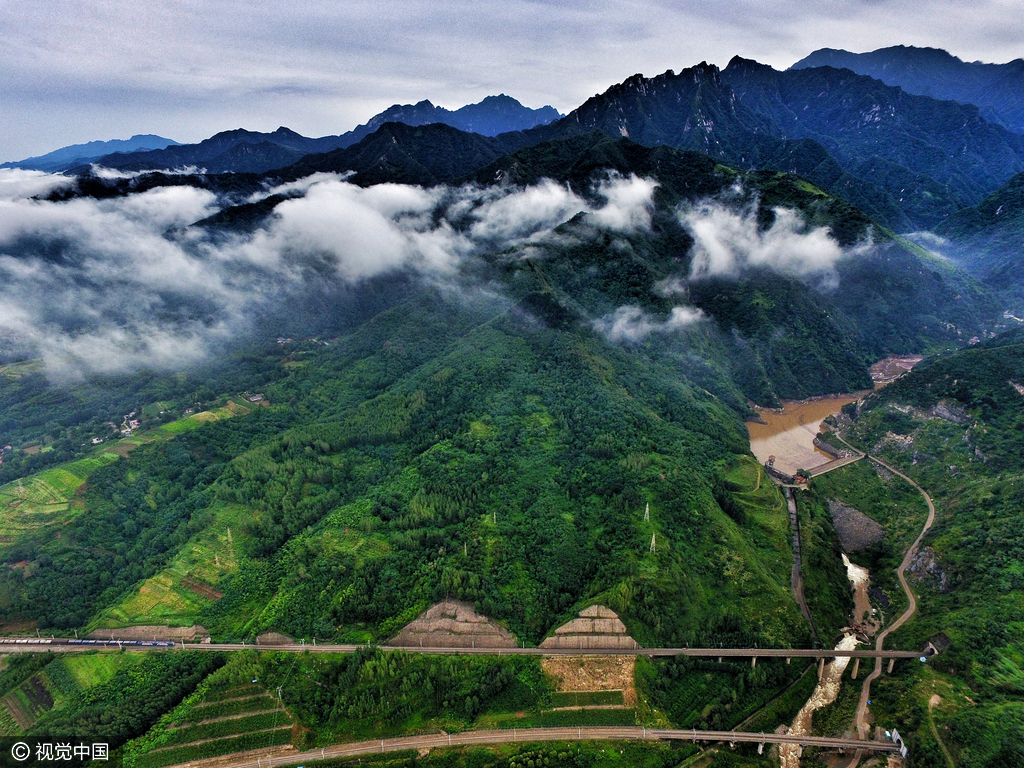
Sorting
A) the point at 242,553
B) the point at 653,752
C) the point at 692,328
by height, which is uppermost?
the point at 692,328

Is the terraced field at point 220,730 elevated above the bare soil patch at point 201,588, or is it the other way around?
the bare soil patch at point 201,588

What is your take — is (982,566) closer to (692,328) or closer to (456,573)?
(456,573)

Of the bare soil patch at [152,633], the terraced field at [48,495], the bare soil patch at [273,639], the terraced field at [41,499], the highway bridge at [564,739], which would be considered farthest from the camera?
the terraced field at [41,499]

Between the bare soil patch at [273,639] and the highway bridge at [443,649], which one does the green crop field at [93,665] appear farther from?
the bare soil patch at [273,639]

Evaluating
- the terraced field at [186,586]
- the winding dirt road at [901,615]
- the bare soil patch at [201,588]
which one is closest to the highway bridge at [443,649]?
the terraced field at [186,586]

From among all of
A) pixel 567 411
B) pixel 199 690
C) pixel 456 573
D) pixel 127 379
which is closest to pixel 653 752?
pixel 456 573

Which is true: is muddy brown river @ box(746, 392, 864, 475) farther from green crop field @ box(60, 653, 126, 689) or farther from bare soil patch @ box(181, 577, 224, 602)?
green crop field @ box(60, 653, 126, 689)

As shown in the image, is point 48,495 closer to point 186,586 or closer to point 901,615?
point 186,586
